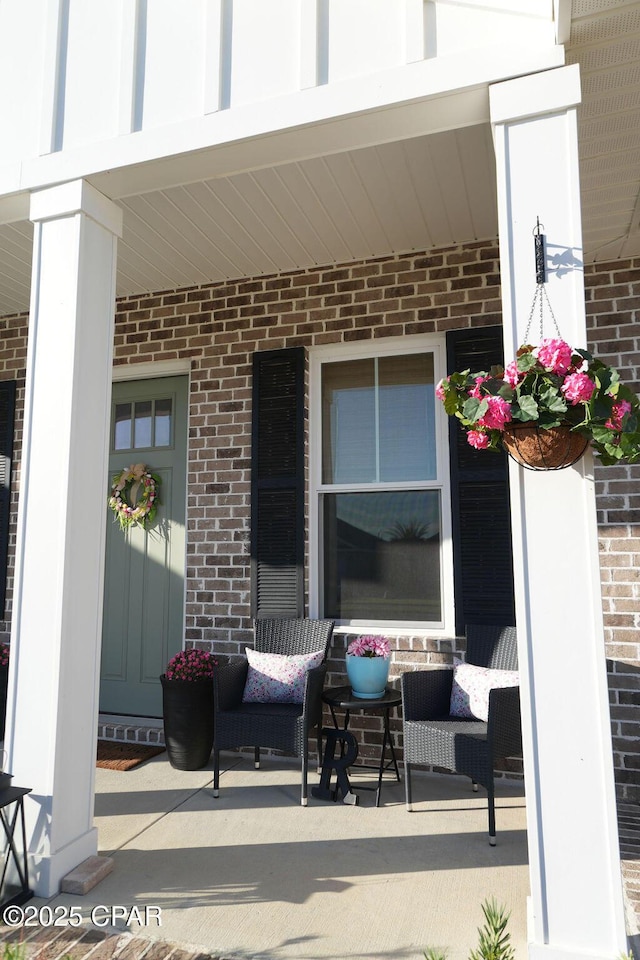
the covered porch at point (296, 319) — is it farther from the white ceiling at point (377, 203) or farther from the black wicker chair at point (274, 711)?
the black wicker chair at point (274, 711)

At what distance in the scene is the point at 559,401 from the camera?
5.74ft

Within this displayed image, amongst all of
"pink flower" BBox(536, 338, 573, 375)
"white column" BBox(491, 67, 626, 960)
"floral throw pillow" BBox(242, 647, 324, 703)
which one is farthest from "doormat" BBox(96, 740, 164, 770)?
"pink flower" BBox(536, 338, 573, 375)

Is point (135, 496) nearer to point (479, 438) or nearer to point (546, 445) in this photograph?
point (479, 438)

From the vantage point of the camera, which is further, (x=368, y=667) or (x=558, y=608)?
(x=368, y=667)

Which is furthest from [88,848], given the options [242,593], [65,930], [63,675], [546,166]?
[546,166]

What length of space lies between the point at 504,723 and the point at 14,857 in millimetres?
1926

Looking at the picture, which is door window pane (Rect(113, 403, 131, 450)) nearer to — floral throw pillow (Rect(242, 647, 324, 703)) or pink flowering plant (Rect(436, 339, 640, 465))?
floral throw pillow (Rect(242, 647, 324, 703))

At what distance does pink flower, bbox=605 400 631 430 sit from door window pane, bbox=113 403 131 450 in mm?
3514

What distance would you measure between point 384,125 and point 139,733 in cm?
359

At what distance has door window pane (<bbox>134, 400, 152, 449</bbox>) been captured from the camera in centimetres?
452

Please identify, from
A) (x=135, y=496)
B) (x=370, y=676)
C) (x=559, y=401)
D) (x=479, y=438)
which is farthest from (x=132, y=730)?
(x=559, y=401)

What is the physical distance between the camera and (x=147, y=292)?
175 inches

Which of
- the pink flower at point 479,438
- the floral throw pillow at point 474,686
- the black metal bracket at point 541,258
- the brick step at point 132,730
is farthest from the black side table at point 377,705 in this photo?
the black metal bracket at point 541,258

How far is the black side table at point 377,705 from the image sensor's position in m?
3.24
